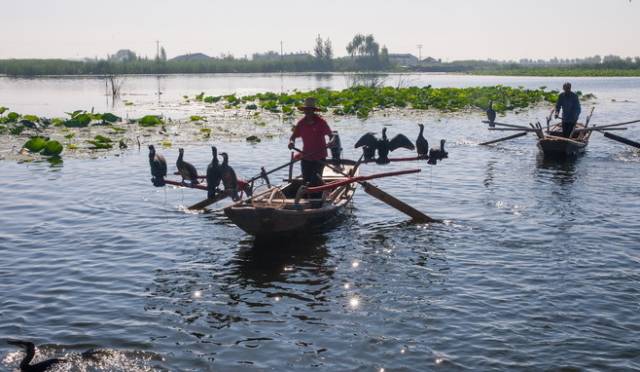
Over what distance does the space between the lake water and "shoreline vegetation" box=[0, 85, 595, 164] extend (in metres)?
5.14

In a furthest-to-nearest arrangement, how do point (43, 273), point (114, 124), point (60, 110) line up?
point (60, 110), point (114, 124), point (43, 273)

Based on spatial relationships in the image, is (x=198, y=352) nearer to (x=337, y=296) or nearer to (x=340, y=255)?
(x=337, y=296)

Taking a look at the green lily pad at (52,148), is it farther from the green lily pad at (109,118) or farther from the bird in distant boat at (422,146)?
the bird in distant boat at (422,146)

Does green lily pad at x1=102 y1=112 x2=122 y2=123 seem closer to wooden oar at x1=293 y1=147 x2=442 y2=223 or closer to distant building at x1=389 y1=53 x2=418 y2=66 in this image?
wooden oar at x1=293 y1=147 x2=442 y2=223

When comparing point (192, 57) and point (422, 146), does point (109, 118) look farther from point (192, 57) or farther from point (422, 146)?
point (192, 57)

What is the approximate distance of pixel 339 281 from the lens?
7828mm

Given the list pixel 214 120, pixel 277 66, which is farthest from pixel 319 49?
pixel 214 120

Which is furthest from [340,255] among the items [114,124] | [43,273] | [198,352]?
[114,124]

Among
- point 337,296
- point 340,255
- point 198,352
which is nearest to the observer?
point 198,352

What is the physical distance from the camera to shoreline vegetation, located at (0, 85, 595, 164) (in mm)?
18447

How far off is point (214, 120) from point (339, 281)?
18.9m

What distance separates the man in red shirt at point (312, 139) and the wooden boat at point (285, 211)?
255 millimetres

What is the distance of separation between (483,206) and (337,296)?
5.15m

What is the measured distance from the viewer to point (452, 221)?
10.6 metres
